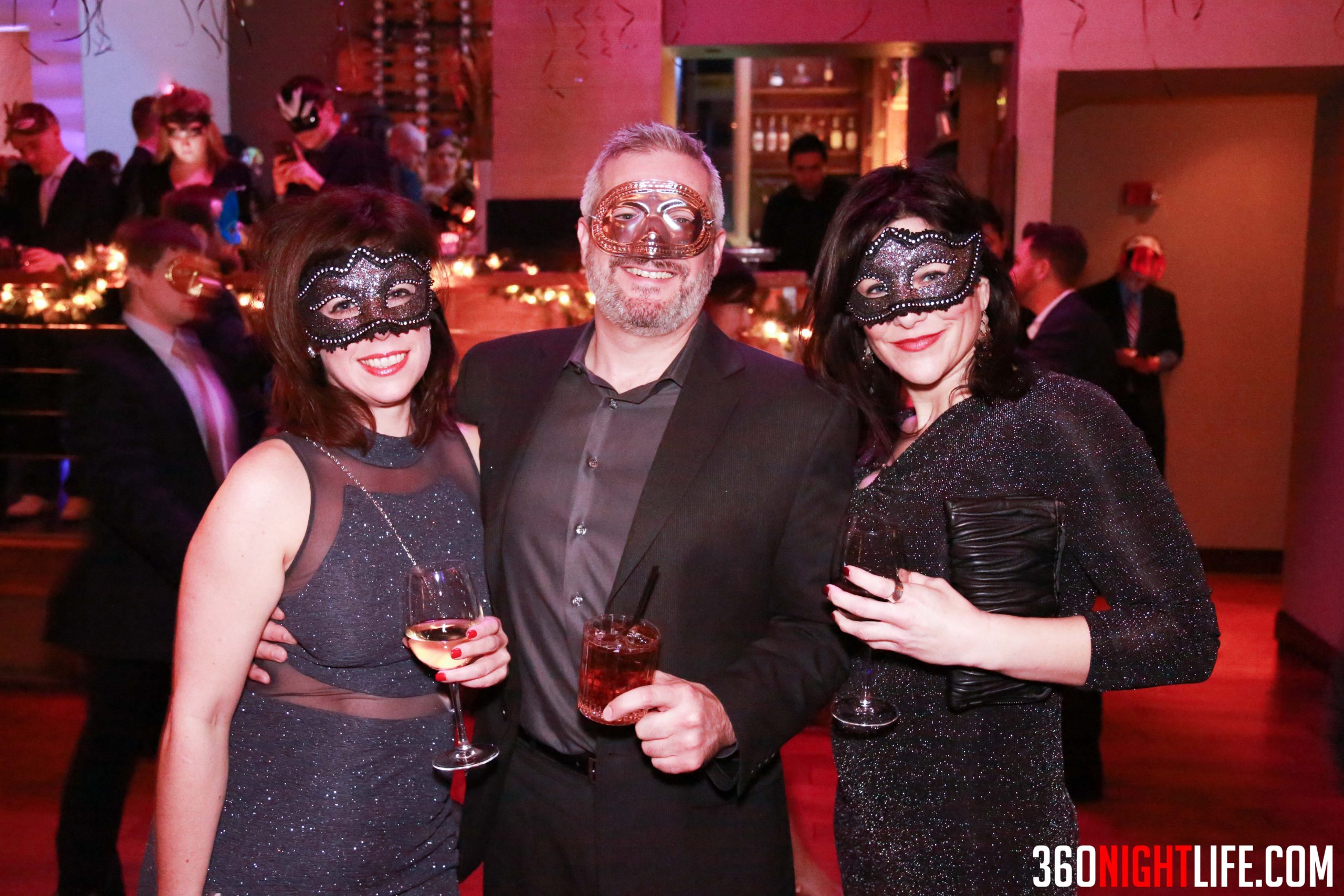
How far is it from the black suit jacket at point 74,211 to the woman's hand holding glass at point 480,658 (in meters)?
4.66

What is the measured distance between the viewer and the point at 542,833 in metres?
1.84

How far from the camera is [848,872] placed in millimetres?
1794

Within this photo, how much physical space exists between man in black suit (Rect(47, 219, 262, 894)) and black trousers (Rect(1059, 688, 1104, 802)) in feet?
9.71

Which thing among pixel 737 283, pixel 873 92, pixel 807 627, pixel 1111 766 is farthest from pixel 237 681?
pixel 873 92

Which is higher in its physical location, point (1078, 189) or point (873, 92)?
point (873, 92)

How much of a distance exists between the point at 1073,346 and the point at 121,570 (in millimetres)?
3190

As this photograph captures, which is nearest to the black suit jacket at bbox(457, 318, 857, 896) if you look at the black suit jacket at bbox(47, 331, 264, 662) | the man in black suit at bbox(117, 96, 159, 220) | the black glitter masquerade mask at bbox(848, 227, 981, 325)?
Answer: the black glitter masquerade mask at bbox(848, 227, 981, 325)

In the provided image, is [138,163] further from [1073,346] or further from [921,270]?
[921,270]

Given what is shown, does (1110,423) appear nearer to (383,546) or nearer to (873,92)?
(383,546)

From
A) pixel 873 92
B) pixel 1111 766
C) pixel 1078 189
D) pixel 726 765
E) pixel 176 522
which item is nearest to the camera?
pixel 726 765

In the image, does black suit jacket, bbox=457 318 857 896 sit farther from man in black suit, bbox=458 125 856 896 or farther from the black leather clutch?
the black leather clutch

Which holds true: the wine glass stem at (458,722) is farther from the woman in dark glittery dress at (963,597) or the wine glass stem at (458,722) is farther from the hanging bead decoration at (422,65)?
the hanging bead decoration at (422,65)

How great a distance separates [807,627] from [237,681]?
3.01 ft

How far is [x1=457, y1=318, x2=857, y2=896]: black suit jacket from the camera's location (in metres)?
1.78
